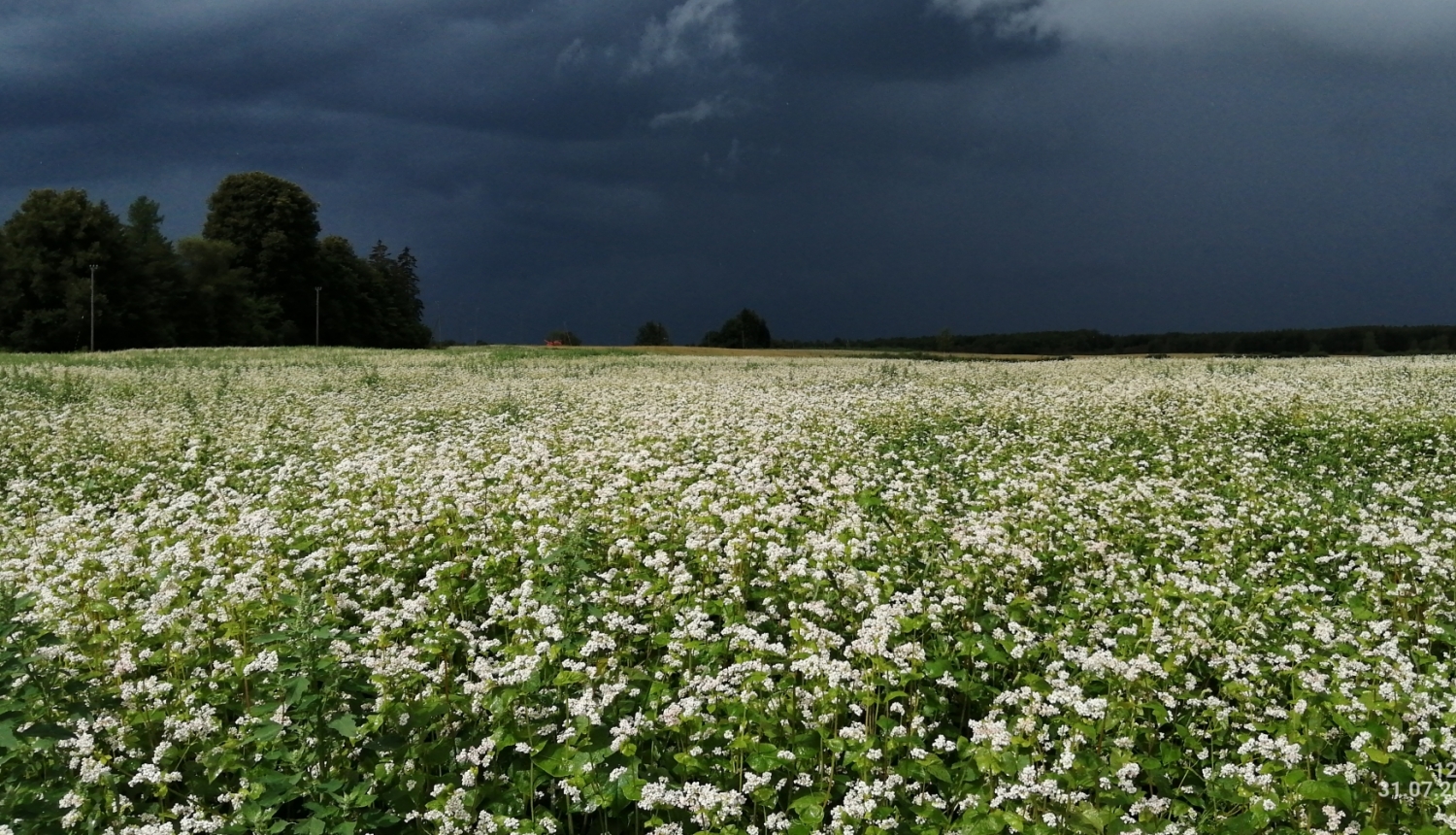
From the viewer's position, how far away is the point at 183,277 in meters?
74.1

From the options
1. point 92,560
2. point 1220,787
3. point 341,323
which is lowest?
point 1220,787

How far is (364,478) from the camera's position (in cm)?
1034

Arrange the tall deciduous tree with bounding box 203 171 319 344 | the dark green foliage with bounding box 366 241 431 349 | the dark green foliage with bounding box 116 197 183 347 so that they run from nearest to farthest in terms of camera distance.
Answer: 1. the dark green foliage with bounding box 116 197 183 347
2. the tall deciduous tree with bounding box 203 171 319 344
3. the dark green foliage with bounding box 366 241 431 349

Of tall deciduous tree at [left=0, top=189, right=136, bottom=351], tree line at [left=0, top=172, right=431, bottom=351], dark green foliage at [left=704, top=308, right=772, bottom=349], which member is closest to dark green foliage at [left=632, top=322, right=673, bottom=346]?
dark green foliage at [left=704, top=308, right=772, bottom=349]

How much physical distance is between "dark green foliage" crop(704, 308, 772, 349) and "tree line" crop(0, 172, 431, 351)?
47.7m

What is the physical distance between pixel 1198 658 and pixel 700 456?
22.6 ft

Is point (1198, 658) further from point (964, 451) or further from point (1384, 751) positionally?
point (964, 451)

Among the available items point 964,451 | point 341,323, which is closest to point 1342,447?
point 964,451

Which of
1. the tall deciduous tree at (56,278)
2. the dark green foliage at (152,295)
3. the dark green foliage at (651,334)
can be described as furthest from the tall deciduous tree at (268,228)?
the dark green foliage at (651,334)

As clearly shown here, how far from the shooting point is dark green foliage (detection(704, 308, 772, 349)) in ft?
406

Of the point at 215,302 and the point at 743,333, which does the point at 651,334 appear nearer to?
the point at 743,333

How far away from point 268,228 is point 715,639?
296 ft

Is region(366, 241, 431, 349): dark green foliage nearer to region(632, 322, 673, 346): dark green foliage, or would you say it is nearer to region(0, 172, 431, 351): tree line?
region(0, 172, 431, 351): tree line

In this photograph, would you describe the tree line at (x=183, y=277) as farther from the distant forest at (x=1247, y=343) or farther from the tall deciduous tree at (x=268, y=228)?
the distant forest at (x=1247, y=343)
